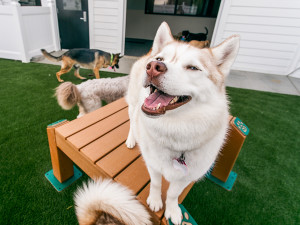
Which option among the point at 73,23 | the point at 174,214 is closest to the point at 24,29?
the point at 73,23

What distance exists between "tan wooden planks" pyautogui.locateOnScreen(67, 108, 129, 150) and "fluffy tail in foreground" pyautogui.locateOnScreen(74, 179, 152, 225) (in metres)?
0.52

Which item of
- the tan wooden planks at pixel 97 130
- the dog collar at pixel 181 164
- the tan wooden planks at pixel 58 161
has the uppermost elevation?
the dog collar at pixel 181 164

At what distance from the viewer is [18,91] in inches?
131

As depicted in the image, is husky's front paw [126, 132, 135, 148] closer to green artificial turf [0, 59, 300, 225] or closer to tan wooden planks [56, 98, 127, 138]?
tan wooden planks [56, 98, 127, 138]

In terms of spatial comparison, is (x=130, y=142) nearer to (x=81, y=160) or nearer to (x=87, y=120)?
(x=81, y=160)

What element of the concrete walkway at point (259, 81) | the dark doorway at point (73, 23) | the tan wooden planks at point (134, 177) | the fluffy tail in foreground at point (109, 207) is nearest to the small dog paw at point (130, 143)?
the tan wooden planks at point (134, 177)

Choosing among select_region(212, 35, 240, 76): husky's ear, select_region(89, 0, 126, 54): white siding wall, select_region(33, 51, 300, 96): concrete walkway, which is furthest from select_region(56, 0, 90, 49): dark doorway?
select_region(212, 35, 240, 76): husky's ear

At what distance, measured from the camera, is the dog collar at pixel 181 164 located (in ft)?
3.15

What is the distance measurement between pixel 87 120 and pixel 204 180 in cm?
145

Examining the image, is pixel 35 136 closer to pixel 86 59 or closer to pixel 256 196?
pixel 86 59

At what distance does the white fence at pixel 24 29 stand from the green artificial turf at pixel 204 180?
2047 millimetres

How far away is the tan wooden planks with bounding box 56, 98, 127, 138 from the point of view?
61.3 inches

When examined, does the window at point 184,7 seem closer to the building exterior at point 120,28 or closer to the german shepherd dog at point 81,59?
the building exterior at point 120,28

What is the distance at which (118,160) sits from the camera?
1398mm
